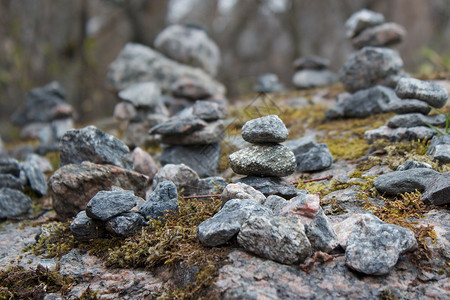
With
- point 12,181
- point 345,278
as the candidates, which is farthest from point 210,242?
point 12,181

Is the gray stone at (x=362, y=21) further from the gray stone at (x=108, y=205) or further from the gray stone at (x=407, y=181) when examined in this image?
the gray stone at (x=108, y=205)

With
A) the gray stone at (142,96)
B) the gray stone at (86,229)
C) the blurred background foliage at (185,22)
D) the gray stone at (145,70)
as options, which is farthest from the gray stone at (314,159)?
the blurred background foliage at (185,22)

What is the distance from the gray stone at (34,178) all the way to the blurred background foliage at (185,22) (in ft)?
17.7

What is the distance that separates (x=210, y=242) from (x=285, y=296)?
622mm

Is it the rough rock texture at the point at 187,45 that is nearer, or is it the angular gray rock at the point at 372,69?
the angular gray rock at the point at 372,69

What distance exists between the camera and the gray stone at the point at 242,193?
276 centimetres

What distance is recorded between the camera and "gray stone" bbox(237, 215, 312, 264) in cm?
219

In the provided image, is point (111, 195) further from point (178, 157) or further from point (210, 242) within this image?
point (178, 157)

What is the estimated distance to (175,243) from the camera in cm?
253

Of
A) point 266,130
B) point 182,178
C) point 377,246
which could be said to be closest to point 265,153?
point 266,130

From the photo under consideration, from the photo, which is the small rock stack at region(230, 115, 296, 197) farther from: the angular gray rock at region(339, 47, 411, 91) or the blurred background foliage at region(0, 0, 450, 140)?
the blurred background foliage at region(0, 0, 450, 140)

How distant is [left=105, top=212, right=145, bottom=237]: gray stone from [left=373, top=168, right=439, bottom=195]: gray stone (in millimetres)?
1965

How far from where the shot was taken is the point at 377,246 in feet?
7.13

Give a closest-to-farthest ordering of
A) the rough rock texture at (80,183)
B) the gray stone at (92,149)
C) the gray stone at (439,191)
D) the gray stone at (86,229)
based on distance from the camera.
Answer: the gray stone at (439,191)
the gray stone at (86,229)
the rough rock texture at (80,183)
the gray stone at (92,149)
